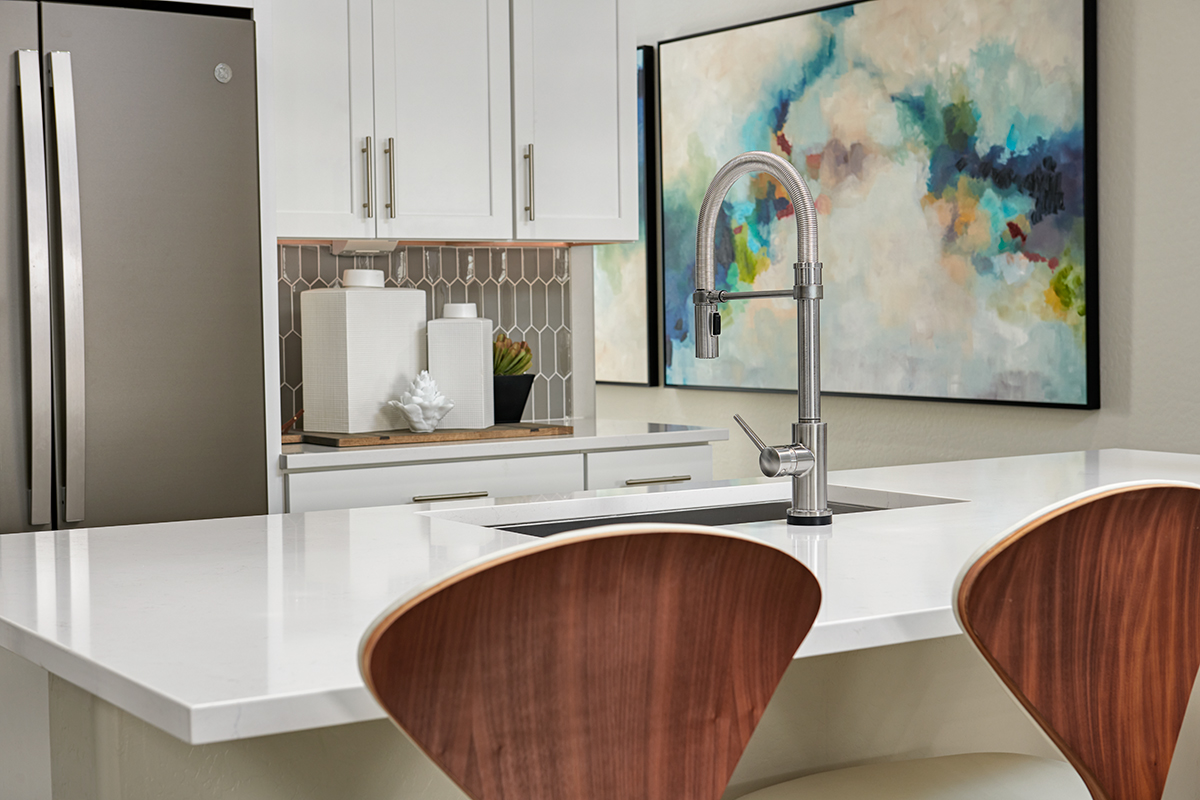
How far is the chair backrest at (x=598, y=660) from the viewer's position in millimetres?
772

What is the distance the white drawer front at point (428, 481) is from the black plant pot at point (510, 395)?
269mm

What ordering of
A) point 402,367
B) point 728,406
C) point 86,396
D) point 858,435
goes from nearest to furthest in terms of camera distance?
point 86,396
point 402,367
point 858,435
point 728,406

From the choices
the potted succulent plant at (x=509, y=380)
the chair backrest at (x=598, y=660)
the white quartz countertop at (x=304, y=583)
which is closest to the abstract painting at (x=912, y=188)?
the potted succulent plant at (x=509, y=380)

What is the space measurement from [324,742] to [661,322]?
Answer: 13.4ft

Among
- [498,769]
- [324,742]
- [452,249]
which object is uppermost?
[452,249]

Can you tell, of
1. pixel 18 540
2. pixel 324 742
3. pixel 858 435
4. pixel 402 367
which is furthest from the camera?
pixel 858 435

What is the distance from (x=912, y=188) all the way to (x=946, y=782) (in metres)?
2.94

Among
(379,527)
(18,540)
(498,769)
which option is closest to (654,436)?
(379,527)

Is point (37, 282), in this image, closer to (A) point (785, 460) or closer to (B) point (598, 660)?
(A) point (785, 460)

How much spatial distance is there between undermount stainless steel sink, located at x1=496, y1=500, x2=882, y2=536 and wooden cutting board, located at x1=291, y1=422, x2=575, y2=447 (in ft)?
3.84

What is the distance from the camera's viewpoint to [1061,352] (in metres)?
3.57

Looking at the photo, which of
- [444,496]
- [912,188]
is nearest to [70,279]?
[444,496]

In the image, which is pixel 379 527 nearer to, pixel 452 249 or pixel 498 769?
pixel 498 769

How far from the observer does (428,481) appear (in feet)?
9.86
